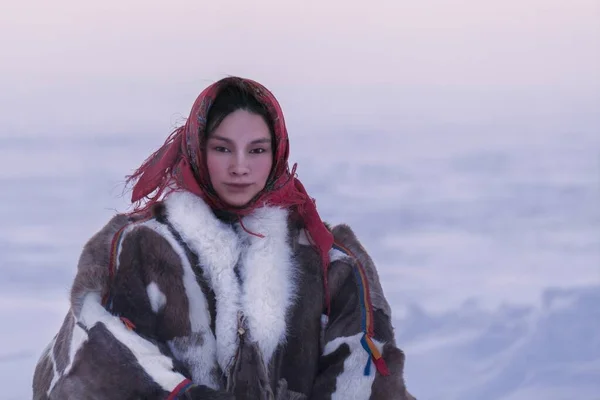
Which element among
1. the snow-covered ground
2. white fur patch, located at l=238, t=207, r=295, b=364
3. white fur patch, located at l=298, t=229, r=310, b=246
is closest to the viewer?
white fur patch, located at l=238, t=207, r=295, b=364

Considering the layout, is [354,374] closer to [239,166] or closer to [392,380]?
[392,380]

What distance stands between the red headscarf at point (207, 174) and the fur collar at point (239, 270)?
4cm

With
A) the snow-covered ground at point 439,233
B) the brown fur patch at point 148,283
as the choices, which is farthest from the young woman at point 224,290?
the snow-covered ground at point 439,233

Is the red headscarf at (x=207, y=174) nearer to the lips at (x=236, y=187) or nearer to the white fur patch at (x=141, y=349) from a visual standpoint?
the lips at (x=236, y=187)

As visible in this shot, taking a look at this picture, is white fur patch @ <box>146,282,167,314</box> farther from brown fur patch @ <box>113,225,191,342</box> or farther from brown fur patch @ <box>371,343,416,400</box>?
brown fur patch @ <box>371,343,416,400</box>

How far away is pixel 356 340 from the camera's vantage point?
7.66ft

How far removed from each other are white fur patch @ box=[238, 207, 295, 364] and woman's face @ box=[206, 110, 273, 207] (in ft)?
0.22

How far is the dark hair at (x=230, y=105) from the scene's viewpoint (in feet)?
7.63

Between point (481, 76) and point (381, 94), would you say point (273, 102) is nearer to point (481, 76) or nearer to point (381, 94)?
point (381, 94)

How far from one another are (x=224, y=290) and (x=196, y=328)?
93 millimetres

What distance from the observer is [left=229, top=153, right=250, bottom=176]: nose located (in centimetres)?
230

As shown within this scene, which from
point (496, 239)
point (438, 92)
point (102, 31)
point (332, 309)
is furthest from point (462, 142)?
point (332, 309)

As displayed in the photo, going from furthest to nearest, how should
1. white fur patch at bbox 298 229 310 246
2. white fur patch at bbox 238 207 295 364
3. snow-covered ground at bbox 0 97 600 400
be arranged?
snow-covered ground at bbox 0 97 600 400 → white fur patch at bbox 298 229 310 246 → white fur patch at bbox 238 207 295 364

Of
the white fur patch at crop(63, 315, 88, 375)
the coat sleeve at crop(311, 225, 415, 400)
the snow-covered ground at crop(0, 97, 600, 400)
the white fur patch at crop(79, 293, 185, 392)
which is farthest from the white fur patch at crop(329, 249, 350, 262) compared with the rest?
the snow-covered ground at crop(0, 97, 600, 400)
